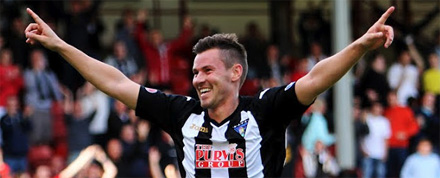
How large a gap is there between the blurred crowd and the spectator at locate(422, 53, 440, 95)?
18mm

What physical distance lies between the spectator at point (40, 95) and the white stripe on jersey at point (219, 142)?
997 cm

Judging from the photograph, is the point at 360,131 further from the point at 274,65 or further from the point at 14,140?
the point at 14,140

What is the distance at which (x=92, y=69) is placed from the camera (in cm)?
647

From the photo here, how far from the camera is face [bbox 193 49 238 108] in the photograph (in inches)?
249

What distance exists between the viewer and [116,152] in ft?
50.1

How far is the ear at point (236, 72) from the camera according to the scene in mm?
6512

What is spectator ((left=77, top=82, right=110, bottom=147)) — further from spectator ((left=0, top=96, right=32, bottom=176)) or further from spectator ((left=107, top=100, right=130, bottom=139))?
spectator ((left=0, top=96, right=32, bottom=176))

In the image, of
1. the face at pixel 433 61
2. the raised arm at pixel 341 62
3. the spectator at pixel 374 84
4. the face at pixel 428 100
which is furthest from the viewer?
the face at pixel 433 61

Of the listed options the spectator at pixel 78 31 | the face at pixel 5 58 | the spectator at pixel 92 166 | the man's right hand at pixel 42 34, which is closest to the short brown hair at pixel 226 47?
the man's right hand at pixel 42 34

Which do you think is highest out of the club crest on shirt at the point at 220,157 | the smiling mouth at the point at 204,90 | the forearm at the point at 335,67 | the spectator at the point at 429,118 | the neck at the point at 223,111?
the forearm at the point at 335,67

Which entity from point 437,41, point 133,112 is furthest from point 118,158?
point 437,41

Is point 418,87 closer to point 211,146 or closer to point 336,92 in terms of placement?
point 336,92

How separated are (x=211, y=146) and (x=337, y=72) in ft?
3.10

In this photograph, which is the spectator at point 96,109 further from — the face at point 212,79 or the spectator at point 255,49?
the face at point 212,79
